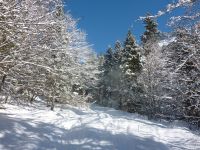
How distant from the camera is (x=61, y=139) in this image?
9.23m

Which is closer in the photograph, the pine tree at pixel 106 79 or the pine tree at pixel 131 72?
the pine tree at pixel 131 72

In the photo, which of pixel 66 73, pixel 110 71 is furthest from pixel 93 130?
pixel 110 71

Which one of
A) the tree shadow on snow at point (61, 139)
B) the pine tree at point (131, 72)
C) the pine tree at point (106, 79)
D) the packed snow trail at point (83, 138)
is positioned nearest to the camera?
the tree shadow on snow at point (61, 139)

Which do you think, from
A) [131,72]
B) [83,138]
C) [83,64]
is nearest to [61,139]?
[83,138]

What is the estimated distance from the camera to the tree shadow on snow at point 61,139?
8166 mm

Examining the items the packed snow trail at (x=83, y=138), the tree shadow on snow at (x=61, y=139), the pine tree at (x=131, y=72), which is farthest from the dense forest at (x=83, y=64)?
the tree shadow on snow at (x=61, y=139)

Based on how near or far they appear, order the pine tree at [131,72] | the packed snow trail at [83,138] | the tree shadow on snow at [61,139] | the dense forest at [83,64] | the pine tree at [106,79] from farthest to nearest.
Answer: the pine tree at [106,79] < the pine tree at [131,72] < the packed snow trail at [83,138] < the tree shadow on snow at [61,139] < the dense forest at [83,64]

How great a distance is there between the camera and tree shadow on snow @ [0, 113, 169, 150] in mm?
8166

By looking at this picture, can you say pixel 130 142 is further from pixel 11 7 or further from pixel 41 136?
pixel 11 7

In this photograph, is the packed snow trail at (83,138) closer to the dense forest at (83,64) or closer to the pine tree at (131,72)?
the dense forest at (83,64)

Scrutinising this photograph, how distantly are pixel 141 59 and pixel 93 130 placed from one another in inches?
884

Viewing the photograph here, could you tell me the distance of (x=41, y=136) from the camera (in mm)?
9156

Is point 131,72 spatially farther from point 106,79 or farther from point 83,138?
point 83,138

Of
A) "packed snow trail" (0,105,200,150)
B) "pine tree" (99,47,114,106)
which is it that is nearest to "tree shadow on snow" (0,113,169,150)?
"packed snow trail" (0,105,200,150)
